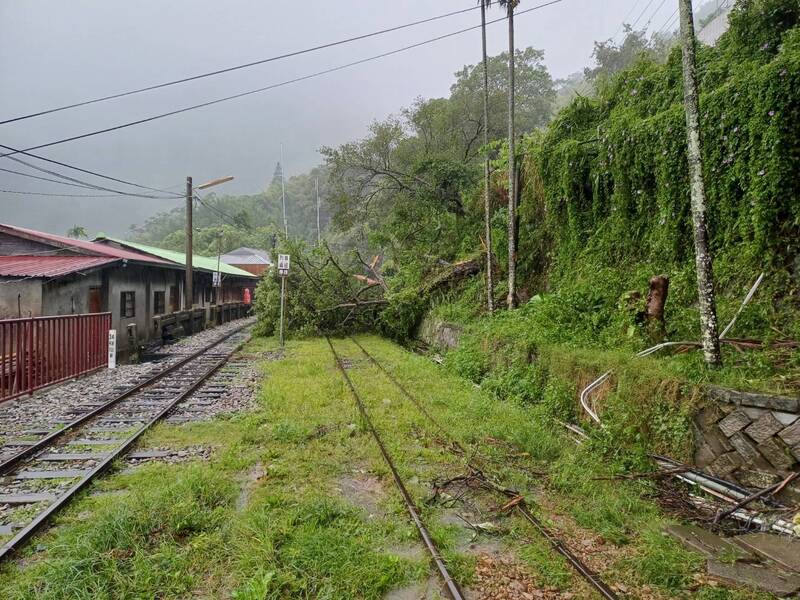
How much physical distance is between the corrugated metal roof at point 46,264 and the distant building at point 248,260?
94.8 ft

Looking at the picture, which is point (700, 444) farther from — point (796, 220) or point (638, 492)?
point (796, 220)

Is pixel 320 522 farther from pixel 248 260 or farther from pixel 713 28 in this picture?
pixel 248 260

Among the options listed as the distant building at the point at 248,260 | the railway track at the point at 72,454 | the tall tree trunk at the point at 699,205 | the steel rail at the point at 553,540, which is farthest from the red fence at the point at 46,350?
the distant building at the point at 248,260

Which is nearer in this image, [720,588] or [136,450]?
[720,588]

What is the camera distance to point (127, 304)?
1609 cm

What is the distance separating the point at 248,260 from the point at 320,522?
46.1 m

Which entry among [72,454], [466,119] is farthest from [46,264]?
[466,119]

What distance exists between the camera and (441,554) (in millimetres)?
3393

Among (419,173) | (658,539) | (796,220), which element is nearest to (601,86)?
(419,173)

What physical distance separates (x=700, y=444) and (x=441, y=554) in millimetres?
3021

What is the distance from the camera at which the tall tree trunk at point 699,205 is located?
493 centimetres

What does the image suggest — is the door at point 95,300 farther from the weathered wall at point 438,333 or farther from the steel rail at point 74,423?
the weathered wall at point 438,333

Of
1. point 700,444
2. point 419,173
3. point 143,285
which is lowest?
point 700,444

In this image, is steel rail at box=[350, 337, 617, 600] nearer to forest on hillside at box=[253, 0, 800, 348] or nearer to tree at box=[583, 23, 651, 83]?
forest on hillside at box=[253, 0, 800, 348]
